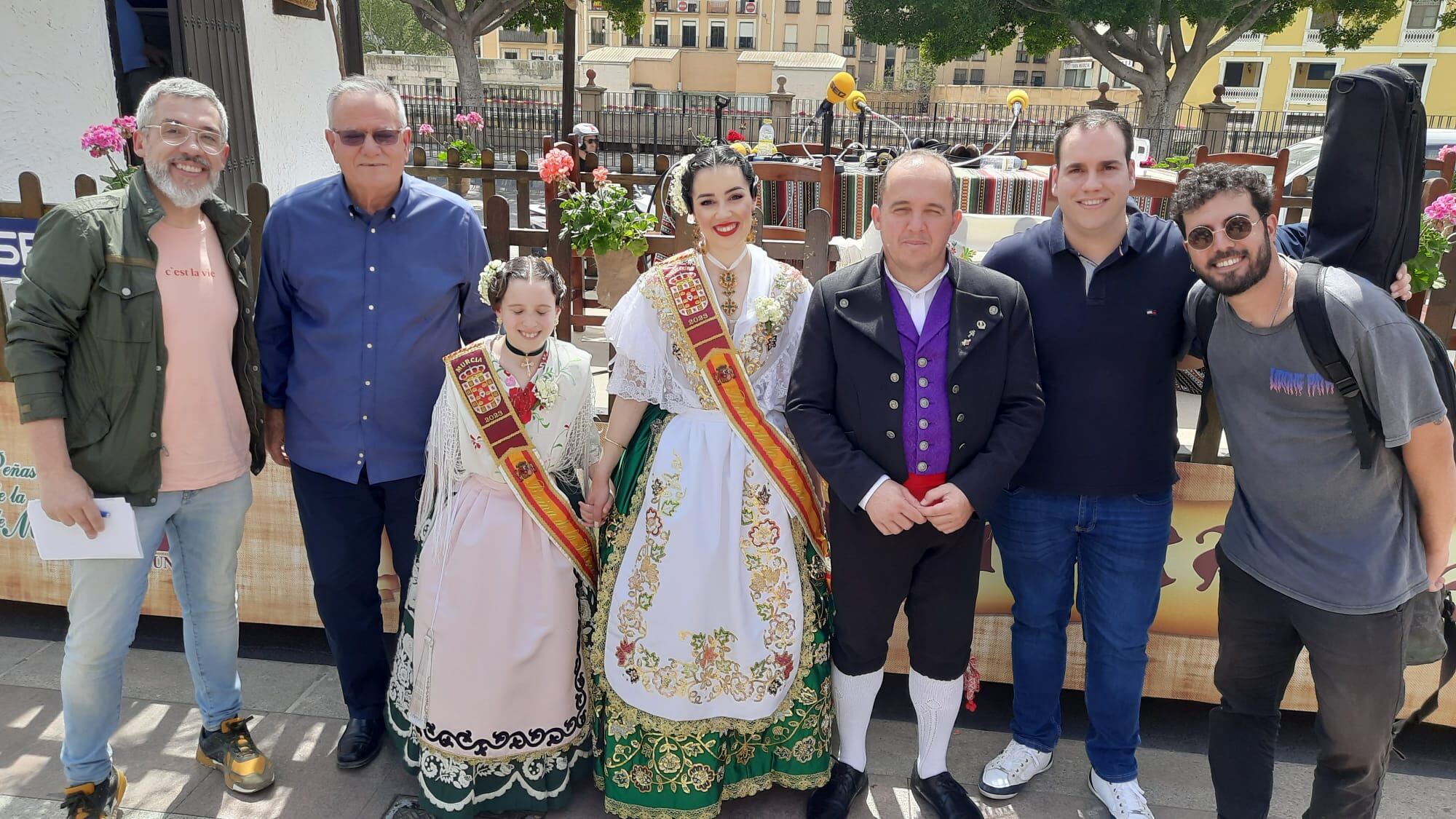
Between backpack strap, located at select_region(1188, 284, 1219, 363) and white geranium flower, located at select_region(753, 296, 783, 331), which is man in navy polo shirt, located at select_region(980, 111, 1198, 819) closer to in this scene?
backpack strap, located at select_region(1188, 284, 1219, 363)

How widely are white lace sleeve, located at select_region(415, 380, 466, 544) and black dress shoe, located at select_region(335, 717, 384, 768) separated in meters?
0.68

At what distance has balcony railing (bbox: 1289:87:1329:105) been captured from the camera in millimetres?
38250

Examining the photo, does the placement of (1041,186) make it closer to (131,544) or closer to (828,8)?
(131,544)

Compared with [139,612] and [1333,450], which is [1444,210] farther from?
[139,612]

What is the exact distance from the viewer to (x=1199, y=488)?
2998mm

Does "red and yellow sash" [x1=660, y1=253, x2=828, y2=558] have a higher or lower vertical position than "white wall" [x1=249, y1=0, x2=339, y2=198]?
lower

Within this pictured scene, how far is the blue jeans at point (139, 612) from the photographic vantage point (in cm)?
240

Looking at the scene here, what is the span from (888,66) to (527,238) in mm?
64054

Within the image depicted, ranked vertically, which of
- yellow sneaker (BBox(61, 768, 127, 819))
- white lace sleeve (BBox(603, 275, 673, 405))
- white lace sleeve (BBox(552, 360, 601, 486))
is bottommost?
yellow sneaker (BBox(61, 768, 127, 819))

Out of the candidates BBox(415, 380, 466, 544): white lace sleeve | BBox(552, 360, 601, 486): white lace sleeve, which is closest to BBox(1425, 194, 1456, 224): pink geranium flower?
BBox(552, 360, 601, 486): white lace sleeve

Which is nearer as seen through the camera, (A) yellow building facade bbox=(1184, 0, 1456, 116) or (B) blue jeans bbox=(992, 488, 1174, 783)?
(B) blue jeans bbox=(992, 488, 1174, 783)

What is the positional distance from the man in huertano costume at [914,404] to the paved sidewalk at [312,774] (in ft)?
2.23

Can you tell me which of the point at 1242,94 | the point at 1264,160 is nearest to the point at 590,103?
the point at 1264,160

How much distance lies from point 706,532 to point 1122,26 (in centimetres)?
2375
